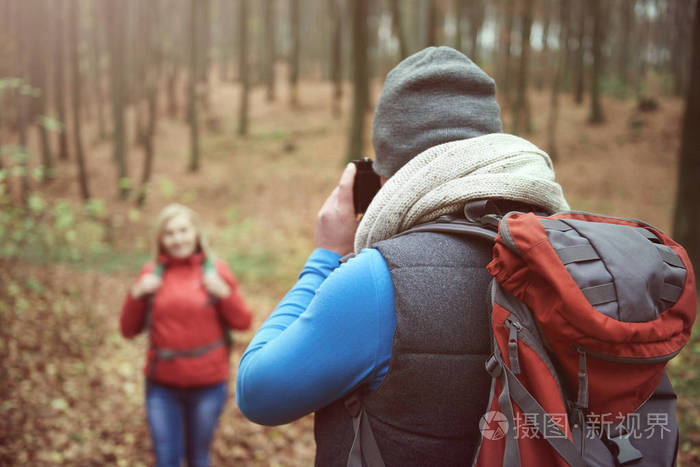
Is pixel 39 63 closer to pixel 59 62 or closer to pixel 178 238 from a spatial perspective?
pixel 59 62

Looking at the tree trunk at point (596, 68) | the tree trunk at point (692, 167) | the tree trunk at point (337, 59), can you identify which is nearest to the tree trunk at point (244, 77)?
the tree trunk at point (337, 59)

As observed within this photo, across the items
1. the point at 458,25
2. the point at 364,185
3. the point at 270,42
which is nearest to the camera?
the point at 364,185

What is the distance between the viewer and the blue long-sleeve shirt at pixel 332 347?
120 cm

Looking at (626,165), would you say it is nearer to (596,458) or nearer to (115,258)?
(115,258)

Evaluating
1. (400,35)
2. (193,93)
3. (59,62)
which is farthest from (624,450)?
(59,62)

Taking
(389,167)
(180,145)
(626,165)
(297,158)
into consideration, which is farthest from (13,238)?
(626,165)

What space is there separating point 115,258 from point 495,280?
12.0m

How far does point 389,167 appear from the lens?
61.7 inches

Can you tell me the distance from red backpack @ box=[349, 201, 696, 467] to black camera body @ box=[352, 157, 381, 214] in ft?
1.71

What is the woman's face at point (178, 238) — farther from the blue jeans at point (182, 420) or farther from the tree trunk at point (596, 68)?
the tree trunk at point (596, 68)

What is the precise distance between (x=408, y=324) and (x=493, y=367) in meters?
0.24

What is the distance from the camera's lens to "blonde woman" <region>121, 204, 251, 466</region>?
3.66m
